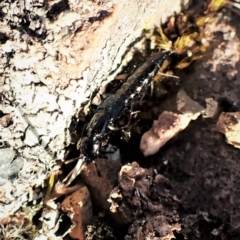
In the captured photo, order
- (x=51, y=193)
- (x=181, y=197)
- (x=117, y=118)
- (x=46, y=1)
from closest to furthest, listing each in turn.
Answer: (x=46, y=1), (x=181, y=197), (x=51, y=193), (x=117, y=118)

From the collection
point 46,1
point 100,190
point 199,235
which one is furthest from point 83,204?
point 46,1

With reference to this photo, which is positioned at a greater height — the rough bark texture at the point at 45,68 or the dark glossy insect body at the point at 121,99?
the rough bark texture at the point at 45,68

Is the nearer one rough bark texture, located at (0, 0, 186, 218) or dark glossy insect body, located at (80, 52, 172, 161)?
rough bark texture, located at (0, 0, 186, 218)

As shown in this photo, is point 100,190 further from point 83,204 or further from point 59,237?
point 59,237

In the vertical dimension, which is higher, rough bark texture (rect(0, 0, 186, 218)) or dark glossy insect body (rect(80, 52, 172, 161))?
rough bark texture (rect(0, 0, 186, 218))

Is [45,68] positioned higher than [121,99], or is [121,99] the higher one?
[45,68]
